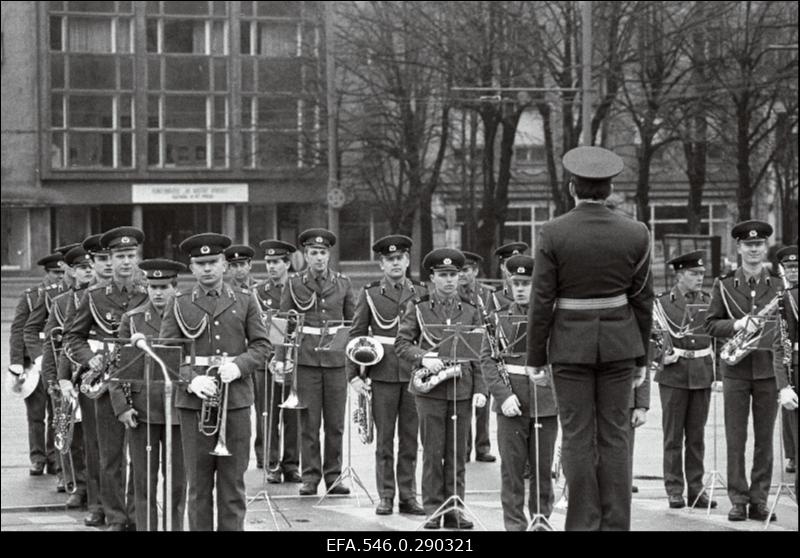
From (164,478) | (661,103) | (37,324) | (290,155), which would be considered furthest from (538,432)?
(290,155)

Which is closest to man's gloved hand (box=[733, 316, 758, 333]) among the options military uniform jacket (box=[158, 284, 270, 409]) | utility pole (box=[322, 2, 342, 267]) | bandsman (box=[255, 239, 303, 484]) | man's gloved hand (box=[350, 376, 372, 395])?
man's gloved hand (box=[350, 376, 372, 395])

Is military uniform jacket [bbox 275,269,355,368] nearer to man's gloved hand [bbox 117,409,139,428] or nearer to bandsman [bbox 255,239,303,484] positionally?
bandsman [bbox 255,239,303,484]

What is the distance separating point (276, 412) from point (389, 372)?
3371 millimetres

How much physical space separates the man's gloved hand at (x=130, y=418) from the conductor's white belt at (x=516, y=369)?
291 cm

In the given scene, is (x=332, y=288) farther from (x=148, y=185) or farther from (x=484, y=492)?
(x=148, y=185)

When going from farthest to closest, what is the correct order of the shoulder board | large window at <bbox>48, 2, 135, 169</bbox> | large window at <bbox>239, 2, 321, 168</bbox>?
large window at <bbox>48, 2, 135, 169</bbox> < large window at <bbox>239, 2, 321, 168</bbox> < the shoulder board

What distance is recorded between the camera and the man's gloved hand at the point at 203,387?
10641 mm

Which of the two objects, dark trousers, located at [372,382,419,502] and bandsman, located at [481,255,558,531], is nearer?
bandsman, located at [481,255,558,531]

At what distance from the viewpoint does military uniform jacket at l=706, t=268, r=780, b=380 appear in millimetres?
12711

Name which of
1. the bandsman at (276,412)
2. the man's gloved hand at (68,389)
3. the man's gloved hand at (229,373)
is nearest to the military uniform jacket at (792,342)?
the man's gloved hand at (229,373)

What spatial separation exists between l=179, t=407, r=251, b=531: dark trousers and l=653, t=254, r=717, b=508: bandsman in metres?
4.64

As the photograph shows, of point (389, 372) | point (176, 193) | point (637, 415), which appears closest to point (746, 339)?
point (637, 415)

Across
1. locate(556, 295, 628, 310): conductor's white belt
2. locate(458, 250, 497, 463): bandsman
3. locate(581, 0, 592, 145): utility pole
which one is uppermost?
locate(581, 0, 592, 145): utility pole
